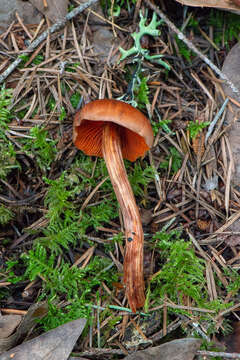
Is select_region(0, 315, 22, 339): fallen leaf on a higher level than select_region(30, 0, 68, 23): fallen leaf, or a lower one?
lower

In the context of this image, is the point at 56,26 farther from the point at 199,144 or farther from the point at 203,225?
the point at 203,225

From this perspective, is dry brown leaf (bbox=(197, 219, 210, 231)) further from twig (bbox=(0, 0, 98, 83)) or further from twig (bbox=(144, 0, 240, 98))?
twig (bbox=(0, 0, 98, 83))

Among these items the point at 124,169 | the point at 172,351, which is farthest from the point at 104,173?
the point at 172,351

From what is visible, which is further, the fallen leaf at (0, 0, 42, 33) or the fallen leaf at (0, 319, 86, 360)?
the fallen leaf at (0, 0, 42, 33)

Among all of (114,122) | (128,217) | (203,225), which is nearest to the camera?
(114,122)

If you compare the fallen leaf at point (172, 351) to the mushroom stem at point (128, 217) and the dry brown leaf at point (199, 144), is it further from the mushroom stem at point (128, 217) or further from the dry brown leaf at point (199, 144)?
the dry brown leaf at point (199, 144)

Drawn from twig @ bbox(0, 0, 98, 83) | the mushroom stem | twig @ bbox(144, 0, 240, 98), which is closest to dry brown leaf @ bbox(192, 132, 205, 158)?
twig @ bbox(144, 0, 240, 98)
